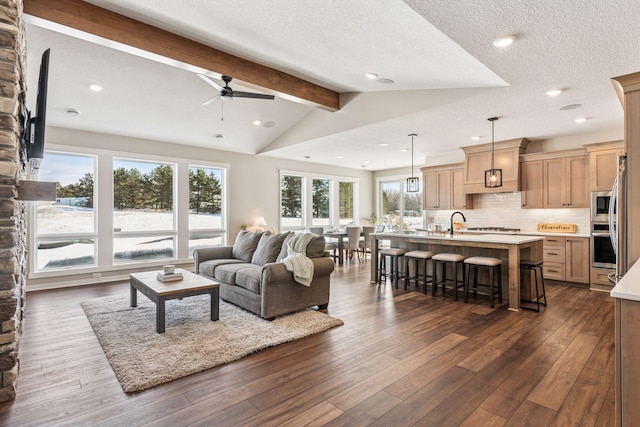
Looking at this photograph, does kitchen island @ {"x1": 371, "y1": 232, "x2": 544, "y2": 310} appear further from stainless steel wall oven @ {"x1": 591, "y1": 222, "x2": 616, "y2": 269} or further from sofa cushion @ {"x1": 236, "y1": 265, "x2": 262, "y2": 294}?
sofa cushion @ {"x1": 236, "y1": 265, "x2": 262, "y2": 294}

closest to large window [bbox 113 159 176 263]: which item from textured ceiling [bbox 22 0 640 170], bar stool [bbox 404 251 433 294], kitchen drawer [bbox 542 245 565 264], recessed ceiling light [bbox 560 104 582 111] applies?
textured ceiling [bbox 22 0 640 170]

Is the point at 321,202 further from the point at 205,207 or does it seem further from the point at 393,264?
the point at 393,264

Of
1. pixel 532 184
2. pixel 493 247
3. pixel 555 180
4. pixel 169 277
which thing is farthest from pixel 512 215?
pixel 169 277

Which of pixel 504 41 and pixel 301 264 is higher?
pixel 504 41

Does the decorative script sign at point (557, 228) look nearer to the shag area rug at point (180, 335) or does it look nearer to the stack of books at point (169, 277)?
the shag area rug at point (180, 335)

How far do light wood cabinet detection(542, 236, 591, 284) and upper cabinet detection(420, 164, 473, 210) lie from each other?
1.83 m

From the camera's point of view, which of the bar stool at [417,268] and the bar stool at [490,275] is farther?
the bar stool at [417,268]

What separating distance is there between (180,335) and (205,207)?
4388 millimetres

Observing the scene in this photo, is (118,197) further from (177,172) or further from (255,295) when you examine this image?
(255,295)

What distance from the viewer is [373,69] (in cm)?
412

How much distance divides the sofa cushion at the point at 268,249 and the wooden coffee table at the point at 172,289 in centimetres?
97

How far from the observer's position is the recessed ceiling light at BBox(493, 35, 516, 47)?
2.72 m

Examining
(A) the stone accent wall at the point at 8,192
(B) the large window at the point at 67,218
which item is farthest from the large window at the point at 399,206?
(A) the stone accent wall at the point at 8,192

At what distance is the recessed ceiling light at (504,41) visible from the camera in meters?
2.72
